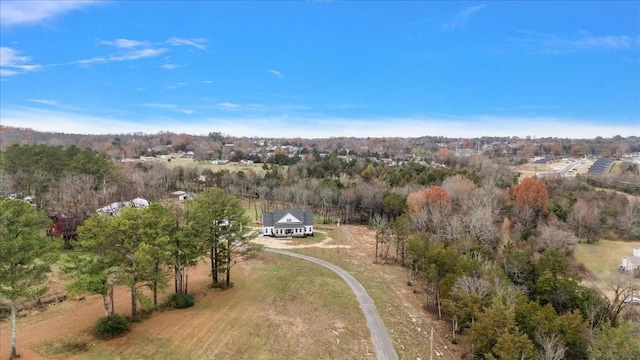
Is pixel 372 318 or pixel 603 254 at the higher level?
pixel 372 318

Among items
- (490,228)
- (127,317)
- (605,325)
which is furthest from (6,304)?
(490,228)

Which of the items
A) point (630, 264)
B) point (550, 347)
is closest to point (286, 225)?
point (550, 347)

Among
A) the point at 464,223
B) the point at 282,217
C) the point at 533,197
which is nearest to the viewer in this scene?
the point at 464,223

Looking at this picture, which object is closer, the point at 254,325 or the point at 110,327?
the point at 110,327

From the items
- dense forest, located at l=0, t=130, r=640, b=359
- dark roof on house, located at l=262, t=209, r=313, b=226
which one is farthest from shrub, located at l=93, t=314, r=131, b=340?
dark roof on house, located at l=262, t=209, r=313, b=226

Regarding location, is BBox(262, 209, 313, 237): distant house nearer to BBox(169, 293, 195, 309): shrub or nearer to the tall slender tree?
BBox(169, 293, 195, 309): shrub

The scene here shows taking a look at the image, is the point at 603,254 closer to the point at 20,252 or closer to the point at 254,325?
the point at 254,325

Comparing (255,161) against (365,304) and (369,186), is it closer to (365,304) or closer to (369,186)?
(369,186)
